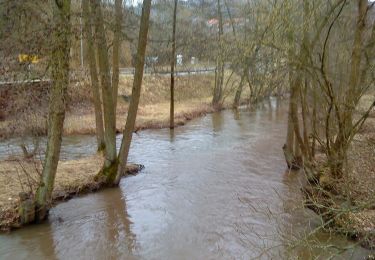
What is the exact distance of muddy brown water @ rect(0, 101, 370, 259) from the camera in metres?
8.50

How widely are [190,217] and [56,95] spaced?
4.26 m

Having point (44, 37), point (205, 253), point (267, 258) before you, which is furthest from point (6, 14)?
point (267, 258)

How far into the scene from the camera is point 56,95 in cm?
916

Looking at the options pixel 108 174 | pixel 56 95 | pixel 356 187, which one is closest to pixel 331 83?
pixel 356 187

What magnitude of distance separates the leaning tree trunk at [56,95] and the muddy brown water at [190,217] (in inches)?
31.5

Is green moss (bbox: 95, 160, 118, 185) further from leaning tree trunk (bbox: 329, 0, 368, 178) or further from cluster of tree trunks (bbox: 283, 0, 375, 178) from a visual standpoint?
leaning tree trunk (bbox: 329, 0, 368, 178)

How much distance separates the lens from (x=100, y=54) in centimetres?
1262

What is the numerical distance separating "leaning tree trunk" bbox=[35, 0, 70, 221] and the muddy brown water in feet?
2.62

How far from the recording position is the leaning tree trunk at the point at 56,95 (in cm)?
870

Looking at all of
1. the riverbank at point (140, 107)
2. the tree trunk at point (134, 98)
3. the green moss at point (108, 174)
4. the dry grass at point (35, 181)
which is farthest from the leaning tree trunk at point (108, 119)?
the riverbank at point (140, 107)

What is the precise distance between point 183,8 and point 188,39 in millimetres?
5740

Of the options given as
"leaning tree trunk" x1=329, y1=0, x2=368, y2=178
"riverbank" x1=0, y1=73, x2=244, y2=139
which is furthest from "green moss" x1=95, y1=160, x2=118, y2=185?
"leaning tree trunk" x1=329, y1=0, x2=368, y2=178

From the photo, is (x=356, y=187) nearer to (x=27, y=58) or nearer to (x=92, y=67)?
(x=27, y=58)

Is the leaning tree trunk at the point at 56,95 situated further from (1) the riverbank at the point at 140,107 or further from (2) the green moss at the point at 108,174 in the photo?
(2) the green moss at the point at 108,174
